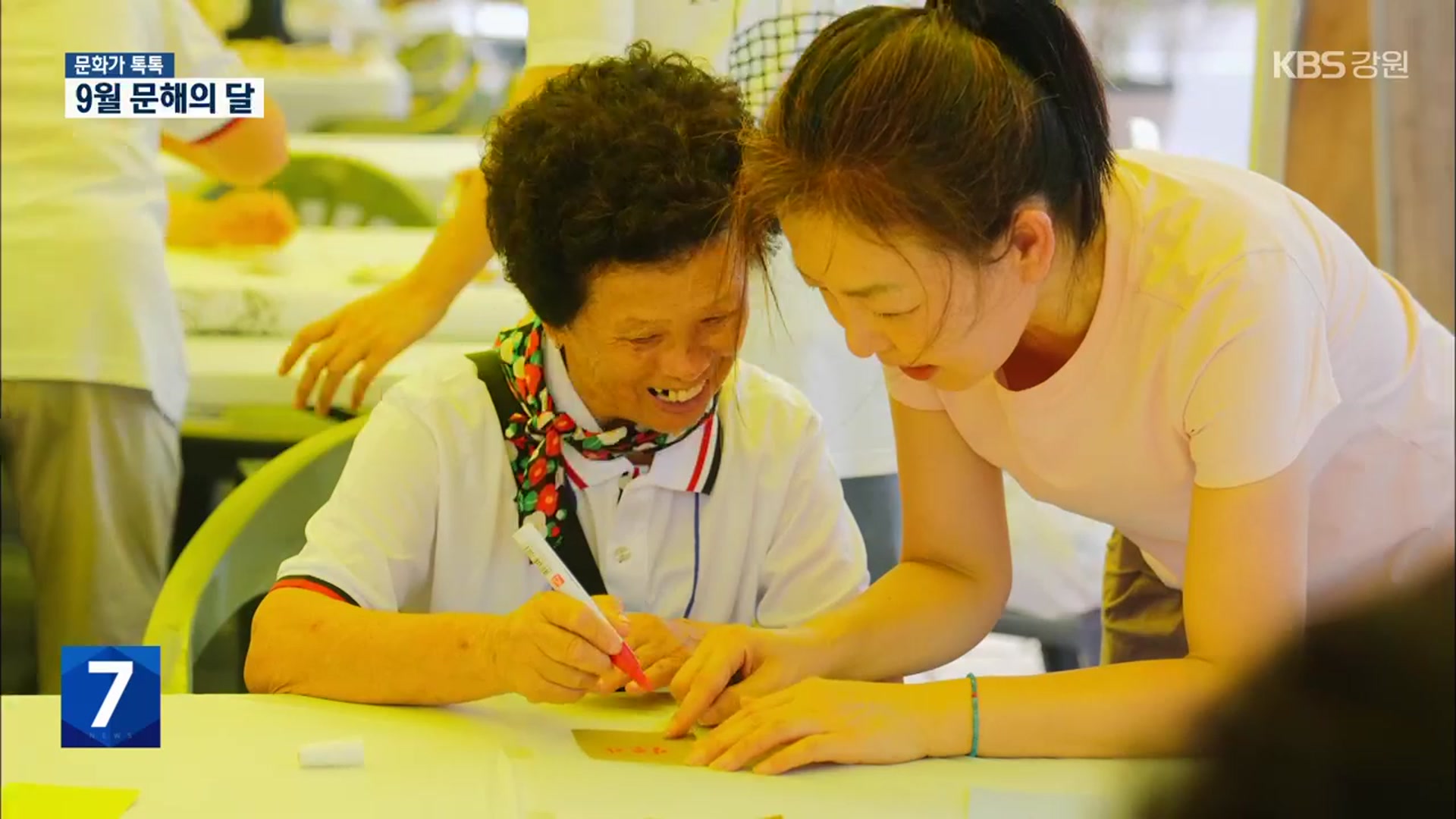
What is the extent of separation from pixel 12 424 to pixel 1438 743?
1532 mm

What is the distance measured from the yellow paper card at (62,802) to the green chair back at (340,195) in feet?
4.85

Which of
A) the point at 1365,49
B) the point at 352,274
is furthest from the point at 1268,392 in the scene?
the point at 352,274

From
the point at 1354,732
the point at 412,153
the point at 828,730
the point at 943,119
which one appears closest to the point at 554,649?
the point at 828,730

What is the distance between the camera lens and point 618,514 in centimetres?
121

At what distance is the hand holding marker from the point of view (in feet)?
3.32

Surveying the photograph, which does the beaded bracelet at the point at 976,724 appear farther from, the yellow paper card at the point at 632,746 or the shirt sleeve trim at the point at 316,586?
the shirt sleeve trim at the point at 316,586

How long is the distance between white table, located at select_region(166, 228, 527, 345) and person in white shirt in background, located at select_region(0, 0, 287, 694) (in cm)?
17

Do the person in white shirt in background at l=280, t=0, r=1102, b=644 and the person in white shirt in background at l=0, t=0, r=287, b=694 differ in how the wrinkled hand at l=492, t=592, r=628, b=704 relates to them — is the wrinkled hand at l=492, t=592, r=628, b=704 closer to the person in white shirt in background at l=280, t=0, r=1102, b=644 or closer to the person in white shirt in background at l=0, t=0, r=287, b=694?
the person in white shirt in background at l=280, t=0, r=1102, b=644

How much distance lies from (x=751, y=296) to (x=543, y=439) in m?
0.24

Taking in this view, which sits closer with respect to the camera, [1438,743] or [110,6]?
[1438,743]

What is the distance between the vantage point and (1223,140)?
73.9 inches

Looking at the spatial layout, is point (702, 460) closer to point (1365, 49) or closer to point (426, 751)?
point (426, 751)

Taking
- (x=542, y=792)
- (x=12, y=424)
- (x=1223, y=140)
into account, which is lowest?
(x=542, y=792)

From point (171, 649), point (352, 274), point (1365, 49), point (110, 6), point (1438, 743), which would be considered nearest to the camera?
point (1438, 743)
